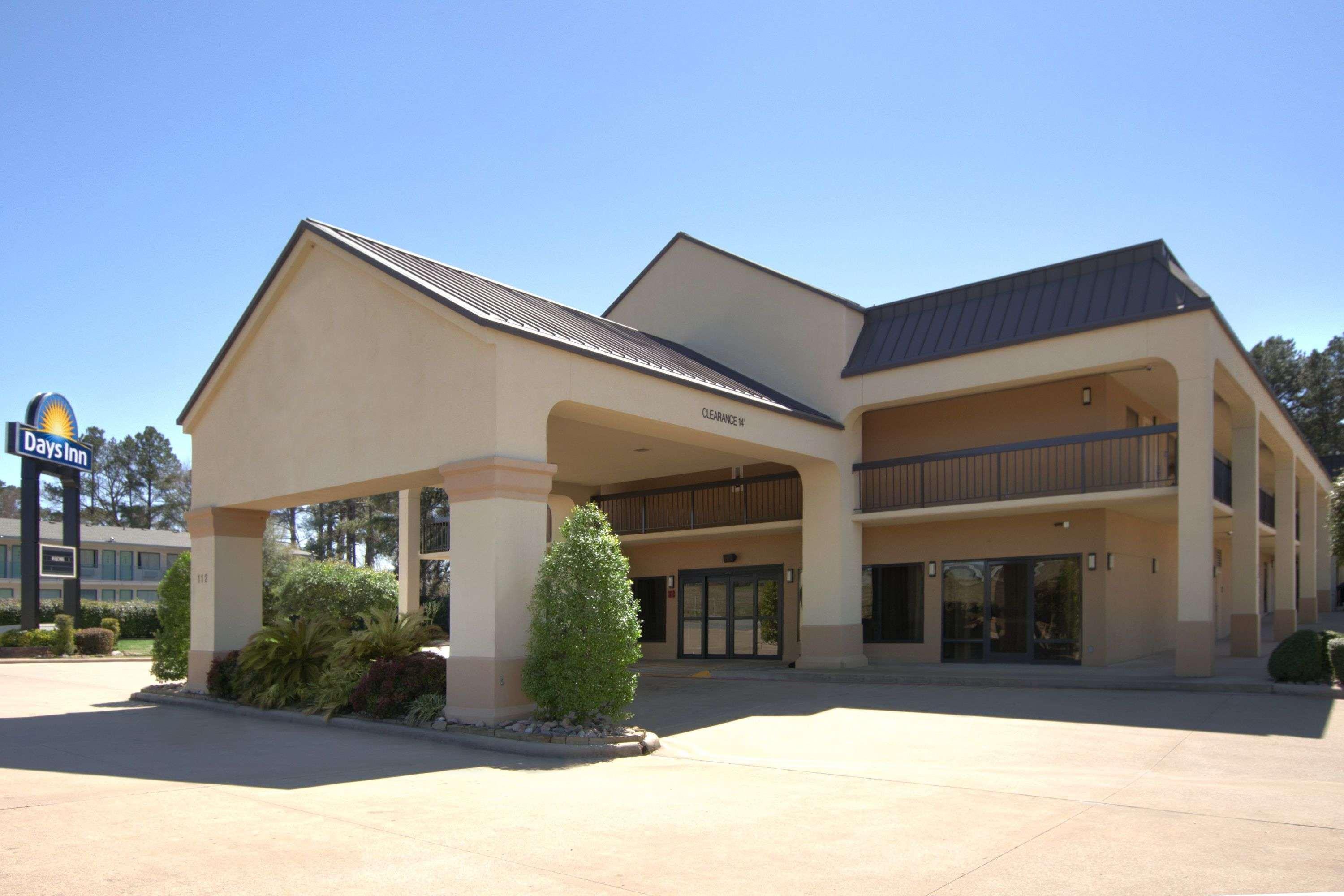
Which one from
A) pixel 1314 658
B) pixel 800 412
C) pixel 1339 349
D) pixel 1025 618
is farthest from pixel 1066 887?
pixel 1339 349

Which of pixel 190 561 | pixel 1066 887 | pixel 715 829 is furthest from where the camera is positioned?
pixel 190 561

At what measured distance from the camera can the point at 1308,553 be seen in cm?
2691

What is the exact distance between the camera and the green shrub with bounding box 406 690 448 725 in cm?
1282

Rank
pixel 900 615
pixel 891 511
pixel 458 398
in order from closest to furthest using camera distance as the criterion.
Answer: pixel 458 398, pixel 891 511, pixel 900 615

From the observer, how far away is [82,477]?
78188 millimetres

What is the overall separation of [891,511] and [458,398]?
10.1 meters

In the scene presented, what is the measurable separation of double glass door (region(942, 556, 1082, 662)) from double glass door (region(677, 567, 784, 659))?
13.5 feet

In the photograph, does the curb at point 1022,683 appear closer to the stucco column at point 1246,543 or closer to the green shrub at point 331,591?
the stucco column at point 1246,543

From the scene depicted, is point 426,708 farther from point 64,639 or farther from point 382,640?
point 64,639

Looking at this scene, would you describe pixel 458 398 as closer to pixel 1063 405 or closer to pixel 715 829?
pixel 715 829

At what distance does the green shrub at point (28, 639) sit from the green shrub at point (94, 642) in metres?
0.94

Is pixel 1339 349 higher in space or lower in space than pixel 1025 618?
higher

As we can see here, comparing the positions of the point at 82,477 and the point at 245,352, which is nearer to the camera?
the point at 245,352

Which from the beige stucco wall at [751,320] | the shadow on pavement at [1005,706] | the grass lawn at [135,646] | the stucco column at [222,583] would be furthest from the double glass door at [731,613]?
the grass lawn at [135,646]
